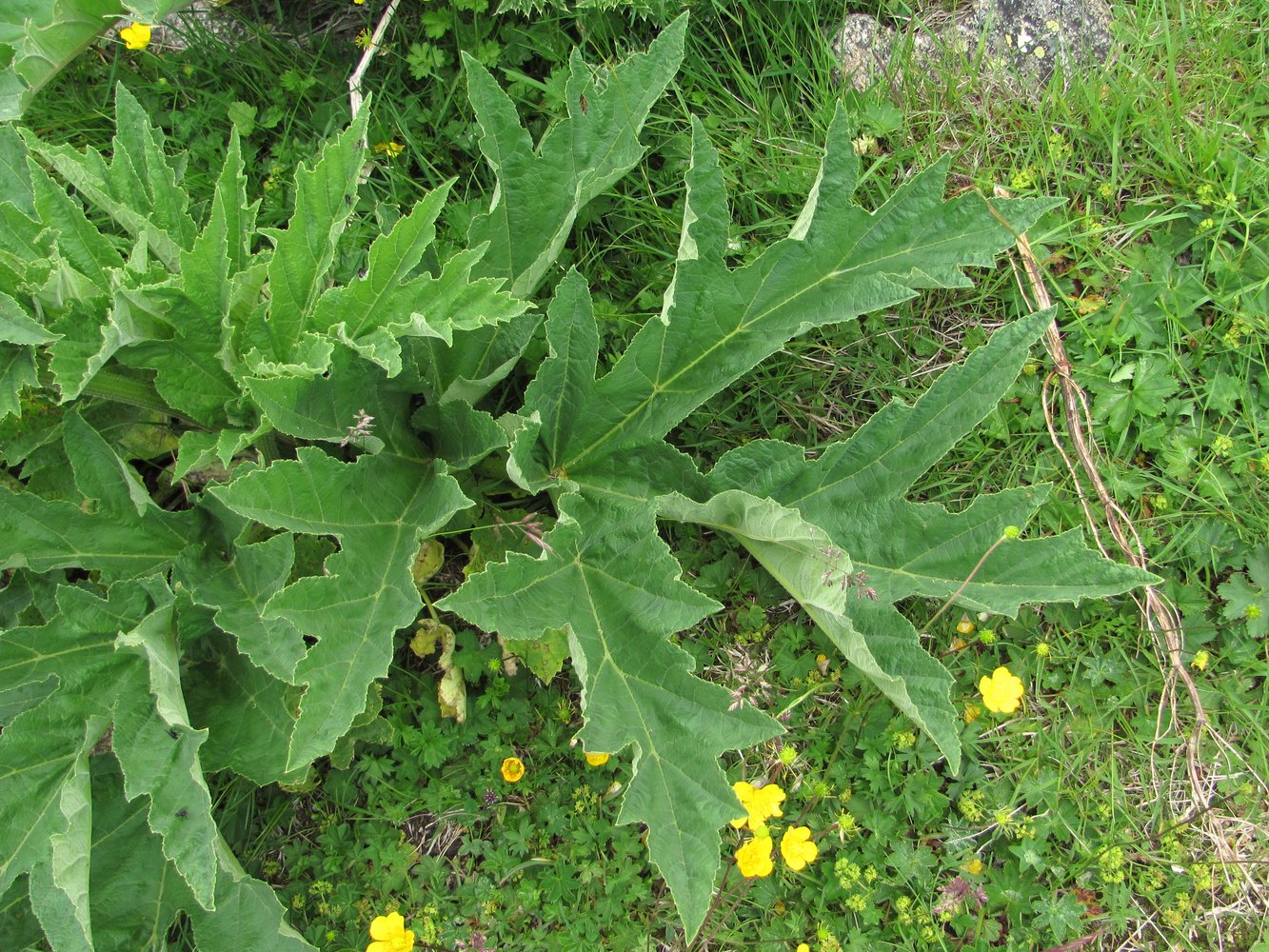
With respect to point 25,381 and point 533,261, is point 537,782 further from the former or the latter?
point 25,381

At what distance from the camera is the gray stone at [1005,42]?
326 cm

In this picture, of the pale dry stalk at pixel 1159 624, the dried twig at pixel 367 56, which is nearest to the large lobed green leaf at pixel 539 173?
the dried twig at pixel 367 56

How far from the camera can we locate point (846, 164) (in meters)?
2.48

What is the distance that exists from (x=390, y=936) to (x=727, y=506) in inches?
58.2

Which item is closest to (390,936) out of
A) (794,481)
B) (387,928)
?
(387,928)

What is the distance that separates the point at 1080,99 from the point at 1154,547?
1412 mm

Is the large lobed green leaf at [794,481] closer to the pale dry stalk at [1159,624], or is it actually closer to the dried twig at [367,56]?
the pale dry stalk at [1159,624]

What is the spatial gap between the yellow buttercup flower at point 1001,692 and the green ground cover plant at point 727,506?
0.14 meters

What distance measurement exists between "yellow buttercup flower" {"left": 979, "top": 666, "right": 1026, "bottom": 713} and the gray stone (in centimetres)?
186

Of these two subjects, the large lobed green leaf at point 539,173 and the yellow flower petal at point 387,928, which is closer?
the large lobed green leaf at point 539,173

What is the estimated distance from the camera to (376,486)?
2.43m

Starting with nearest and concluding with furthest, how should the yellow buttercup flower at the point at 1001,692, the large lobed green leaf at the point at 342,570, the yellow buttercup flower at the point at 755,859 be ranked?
the large lobed green leaf at the point at 342,570 → the yellow buttercup flower at the point at 755,859 → the yellow buttercup flower at the point at 1001,692

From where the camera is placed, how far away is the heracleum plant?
224 cm

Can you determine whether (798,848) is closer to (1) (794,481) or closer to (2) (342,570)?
(1) (794,481)
